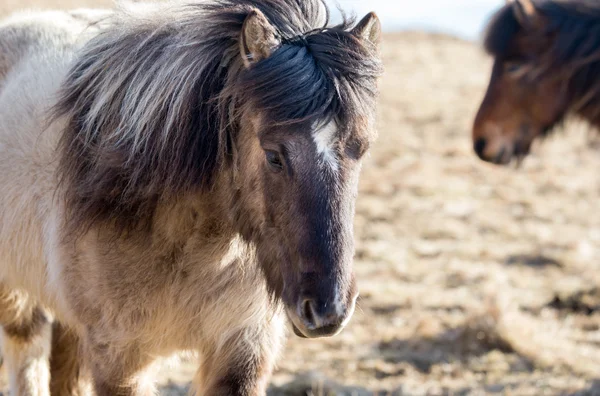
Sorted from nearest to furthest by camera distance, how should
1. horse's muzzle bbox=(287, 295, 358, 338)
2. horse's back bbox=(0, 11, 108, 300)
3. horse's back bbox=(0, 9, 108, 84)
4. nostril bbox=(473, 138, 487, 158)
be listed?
horse's muzzle bbox=(287, 295, 358, 338), horse's back bbox=(0, 11, 108, 300), horse's back bbox=(0, 9, 108, 84), nostril bbox=(473, 138, 487, 158)

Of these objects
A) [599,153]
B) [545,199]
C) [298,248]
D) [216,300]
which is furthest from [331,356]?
[599,153]

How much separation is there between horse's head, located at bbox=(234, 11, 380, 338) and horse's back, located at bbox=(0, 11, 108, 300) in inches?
39.8

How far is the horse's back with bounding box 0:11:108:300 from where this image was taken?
3510 millimetres

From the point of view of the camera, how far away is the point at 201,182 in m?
2.97

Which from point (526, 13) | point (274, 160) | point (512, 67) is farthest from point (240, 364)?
point (526, 13)

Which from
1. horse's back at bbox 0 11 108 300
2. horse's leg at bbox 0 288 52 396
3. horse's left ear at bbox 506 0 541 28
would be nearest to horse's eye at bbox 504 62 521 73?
horse's left ear at bbox 506 0 541 28

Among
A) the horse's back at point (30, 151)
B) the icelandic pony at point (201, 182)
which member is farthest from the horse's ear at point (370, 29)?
the horse's back at point (30, 151)

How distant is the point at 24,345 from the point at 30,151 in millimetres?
1087

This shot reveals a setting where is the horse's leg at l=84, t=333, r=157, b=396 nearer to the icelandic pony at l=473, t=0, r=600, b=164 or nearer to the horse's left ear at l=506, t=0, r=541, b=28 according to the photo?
the icelandic pony at l=473, t=0, r=600, b=164

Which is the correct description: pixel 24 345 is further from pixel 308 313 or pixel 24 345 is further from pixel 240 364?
pixel 308 313

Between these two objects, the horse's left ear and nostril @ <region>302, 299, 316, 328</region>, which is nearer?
nostril @ <region>302, 299, 316, 328</region>

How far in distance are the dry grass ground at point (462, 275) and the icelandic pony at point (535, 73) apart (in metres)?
0.44

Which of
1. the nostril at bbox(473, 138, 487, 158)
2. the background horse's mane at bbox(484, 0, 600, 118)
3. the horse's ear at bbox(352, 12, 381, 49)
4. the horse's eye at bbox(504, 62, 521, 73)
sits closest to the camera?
the horse's ear at bbox(352, 12, 381, 49)

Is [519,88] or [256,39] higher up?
[256,39]
